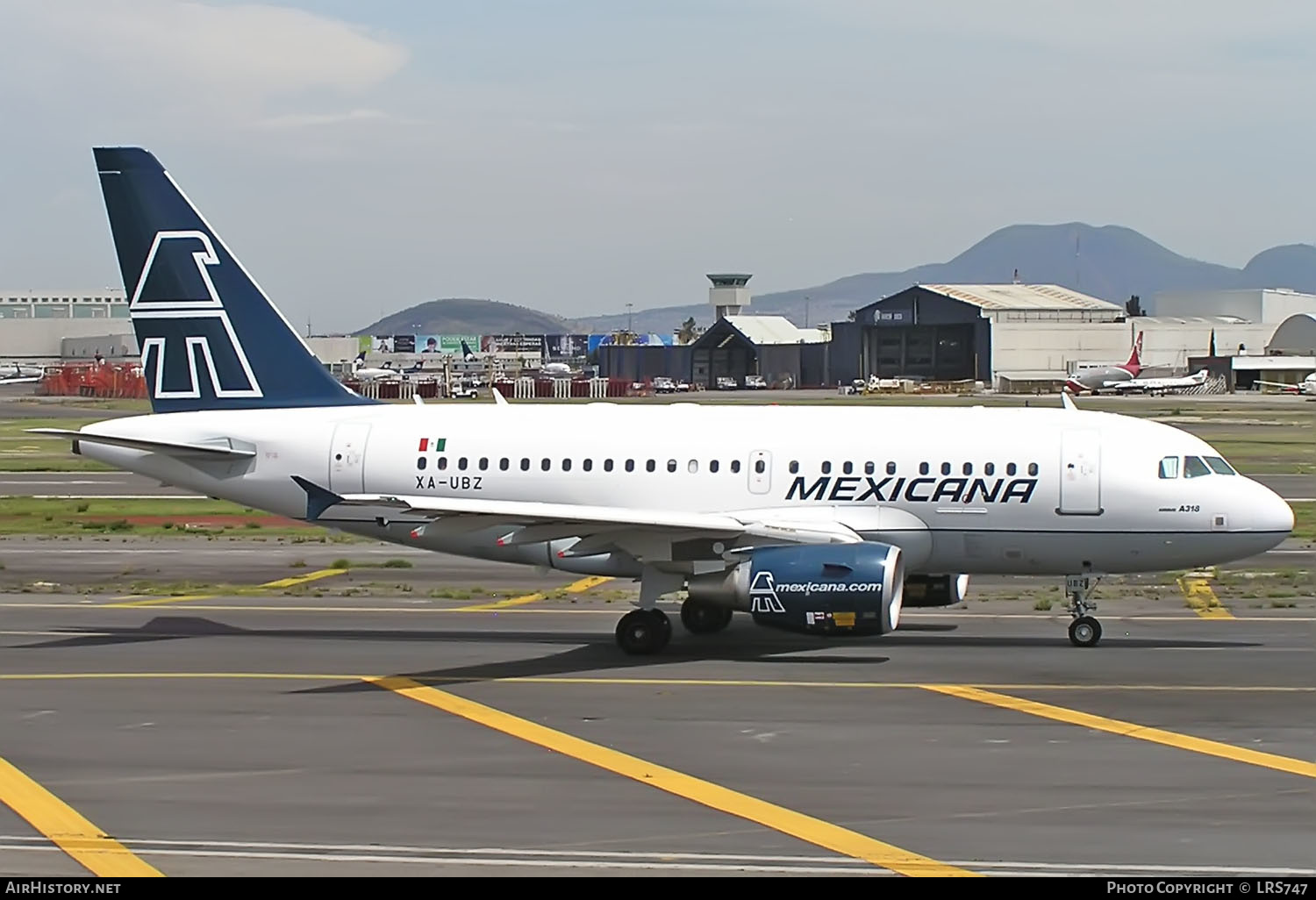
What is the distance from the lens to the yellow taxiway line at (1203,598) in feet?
100

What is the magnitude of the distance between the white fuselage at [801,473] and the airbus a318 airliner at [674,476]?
4cm

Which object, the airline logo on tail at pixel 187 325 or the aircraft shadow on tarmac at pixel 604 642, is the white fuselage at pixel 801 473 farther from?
the aircraft shadow on tarmac at pixel 604 642

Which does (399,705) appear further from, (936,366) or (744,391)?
(936,366)

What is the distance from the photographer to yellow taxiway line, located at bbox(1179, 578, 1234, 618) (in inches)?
1201

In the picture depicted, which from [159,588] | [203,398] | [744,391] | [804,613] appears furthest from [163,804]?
[744,391]

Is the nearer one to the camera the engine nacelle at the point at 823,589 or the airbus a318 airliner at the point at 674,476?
the engine nacelle at the point at 823,589

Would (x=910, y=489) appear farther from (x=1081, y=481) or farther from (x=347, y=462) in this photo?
(x=347, y=462)

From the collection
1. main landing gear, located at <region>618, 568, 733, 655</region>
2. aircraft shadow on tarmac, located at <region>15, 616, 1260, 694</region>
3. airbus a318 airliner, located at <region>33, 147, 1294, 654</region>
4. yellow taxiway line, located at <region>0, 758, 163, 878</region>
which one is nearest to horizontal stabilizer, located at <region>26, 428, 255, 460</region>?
airbus a318 airliner, located at <region>33, 147, 1294, 654</region>

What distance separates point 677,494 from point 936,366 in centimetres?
15290

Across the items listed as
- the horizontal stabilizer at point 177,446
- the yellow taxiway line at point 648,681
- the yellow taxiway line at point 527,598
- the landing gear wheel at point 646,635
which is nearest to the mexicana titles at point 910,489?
the landing gear wheel at point 646,635

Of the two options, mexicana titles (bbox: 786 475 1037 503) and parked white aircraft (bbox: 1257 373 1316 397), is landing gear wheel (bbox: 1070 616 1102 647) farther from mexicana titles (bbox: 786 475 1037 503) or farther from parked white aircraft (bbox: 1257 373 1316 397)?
parked white aircraft (bbox: 1257 373 1316 397)

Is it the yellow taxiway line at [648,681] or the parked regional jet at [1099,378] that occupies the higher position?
the parked regional jet at [1099,378]

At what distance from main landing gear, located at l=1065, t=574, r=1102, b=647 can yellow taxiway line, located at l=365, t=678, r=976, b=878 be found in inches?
404

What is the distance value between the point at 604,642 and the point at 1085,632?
793cm
